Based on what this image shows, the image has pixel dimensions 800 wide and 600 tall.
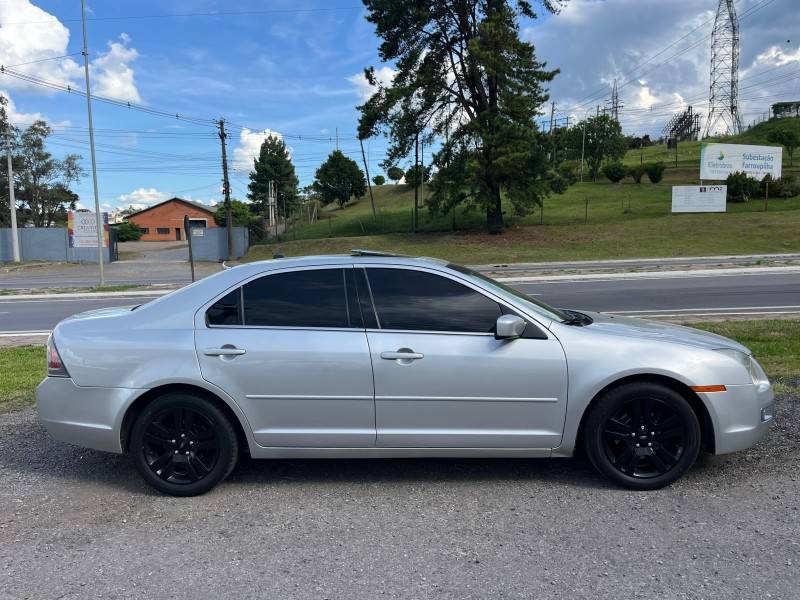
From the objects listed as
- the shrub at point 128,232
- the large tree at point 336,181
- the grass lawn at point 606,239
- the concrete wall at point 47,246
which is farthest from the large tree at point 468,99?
the shrub at point 128,232

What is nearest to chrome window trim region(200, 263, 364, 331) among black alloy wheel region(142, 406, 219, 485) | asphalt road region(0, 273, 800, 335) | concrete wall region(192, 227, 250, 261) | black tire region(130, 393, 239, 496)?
black tire region(130, 393, 239, 496)

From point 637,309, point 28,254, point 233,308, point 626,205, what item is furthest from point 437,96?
point 233,308

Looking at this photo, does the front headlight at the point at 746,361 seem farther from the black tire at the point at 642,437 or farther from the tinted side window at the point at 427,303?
the tinted side window at the point at 427,303

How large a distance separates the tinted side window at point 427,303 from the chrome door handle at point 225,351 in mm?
928

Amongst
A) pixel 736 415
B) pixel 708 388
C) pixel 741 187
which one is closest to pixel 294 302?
pixel 708 388

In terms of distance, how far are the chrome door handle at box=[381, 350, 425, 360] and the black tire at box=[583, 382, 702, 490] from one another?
117 cm

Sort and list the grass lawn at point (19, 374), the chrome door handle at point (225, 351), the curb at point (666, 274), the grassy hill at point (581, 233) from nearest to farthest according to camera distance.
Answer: the chrome door handle at point (225, 351) < the grass lawn at point (19, 374) < the curb at point (666, 274) < the grassy hill at point (581, 233)

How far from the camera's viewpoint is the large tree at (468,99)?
31438 mm

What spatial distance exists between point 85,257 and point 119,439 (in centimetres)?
4205

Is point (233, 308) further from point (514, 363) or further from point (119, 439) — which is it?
point (514, 363)

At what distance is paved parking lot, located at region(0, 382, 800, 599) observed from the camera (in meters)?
2.94

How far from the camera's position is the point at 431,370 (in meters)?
3.84

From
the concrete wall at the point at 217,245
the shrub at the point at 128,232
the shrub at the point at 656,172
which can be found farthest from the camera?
the shrub at the point at 128,232

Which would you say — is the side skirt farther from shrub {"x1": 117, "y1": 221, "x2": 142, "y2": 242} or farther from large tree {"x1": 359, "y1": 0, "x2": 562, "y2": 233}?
shrub {"x1": 117, "y1": 221, "x2": 142, "y2": 242}
